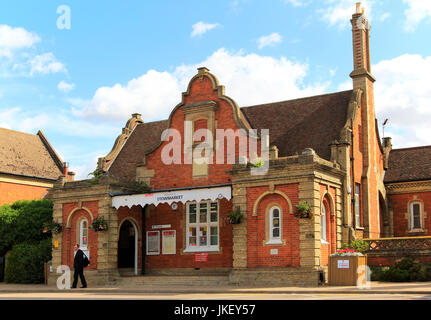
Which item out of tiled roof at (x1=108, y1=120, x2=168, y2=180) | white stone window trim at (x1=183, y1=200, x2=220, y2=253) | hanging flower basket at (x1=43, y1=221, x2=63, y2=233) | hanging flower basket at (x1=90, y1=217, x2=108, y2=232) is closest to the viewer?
hanging flower basket at (x1=90, y1=217, x2=108, y2=232)

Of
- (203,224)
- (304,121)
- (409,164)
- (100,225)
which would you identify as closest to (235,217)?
(203,224)

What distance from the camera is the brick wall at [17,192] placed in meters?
44.4

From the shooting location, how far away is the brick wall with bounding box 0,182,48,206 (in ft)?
146

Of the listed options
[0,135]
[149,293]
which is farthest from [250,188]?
[0,135]

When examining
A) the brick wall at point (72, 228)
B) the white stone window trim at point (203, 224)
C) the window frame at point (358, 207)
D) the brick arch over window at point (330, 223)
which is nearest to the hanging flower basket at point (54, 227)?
the brick wall at point (72, 228)

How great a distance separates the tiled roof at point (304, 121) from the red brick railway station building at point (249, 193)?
64mm

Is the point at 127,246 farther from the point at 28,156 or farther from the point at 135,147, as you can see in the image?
the point at 28,156

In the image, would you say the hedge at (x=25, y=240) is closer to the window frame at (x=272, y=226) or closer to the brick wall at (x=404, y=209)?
the window frame at (x=272, y=226)

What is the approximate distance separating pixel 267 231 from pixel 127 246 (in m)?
9.73

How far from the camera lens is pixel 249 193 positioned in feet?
80.3

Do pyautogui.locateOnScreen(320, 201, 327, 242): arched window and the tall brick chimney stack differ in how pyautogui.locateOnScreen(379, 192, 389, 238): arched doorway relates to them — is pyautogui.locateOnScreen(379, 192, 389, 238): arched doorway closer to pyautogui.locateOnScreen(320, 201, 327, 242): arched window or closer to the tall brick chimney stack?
the tall brick chimney stack

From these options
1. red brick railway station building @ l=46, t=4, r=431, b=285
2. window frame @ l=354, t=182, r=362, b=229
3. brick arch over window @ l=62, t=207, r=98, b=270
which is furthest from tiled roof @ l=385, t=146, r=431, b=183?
brick arch over window @ l=62, t=207, r=98, b=270

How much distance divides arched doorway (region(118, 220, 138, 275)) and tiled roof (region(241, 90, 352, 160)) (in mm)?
8673

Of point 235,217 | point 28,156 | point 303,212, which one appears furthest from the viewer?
point 28,156
